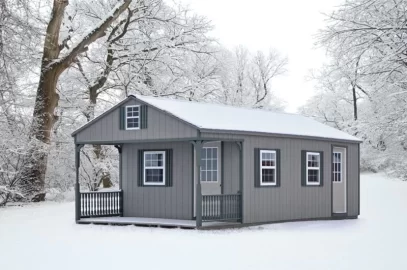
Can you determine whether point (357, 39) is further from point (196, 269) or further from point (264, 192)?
point (196, 269)

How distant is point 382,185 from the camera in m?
36.2

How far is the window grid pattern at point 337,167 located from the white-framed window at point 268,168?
3.89 meters

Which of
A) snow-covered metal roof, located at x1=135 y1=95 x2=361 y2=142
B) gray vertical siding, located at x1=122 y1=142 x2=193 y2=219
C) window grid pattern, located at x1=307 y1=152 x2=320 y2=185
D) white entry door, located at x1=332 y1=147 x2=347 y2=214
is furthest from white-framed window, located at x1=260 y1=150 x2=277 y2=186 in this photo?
white entry door, located at x1=332 y1=147 x2=347 y2=214

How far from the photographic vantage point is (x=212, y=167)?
2022cm

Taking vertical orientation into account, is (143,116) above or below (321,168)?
above

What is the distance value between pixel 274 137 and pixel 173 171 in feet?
10.6

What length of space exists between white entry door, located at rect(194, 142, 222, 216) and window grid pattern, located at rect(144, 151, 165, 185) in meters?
1.25

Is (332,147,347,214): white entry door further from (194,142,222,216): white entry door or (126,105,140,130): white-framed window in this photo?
(126,105,140,130): white-framed window

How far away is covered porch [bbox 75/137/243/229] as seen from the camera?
17.9m

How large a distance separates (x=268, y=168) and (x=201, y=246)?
6.06 meters

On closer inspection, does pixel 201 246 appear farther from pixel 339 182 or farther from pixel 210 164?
A: pixel 339 182

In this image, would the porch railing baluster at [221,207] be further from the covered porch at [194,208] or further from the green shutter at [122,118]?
the green shutter at [122,118]

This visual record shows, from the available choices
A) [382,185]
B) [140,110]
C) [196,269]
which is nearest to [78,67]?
[140,110]

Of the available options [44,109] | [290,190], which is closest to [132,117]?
[290,190]
